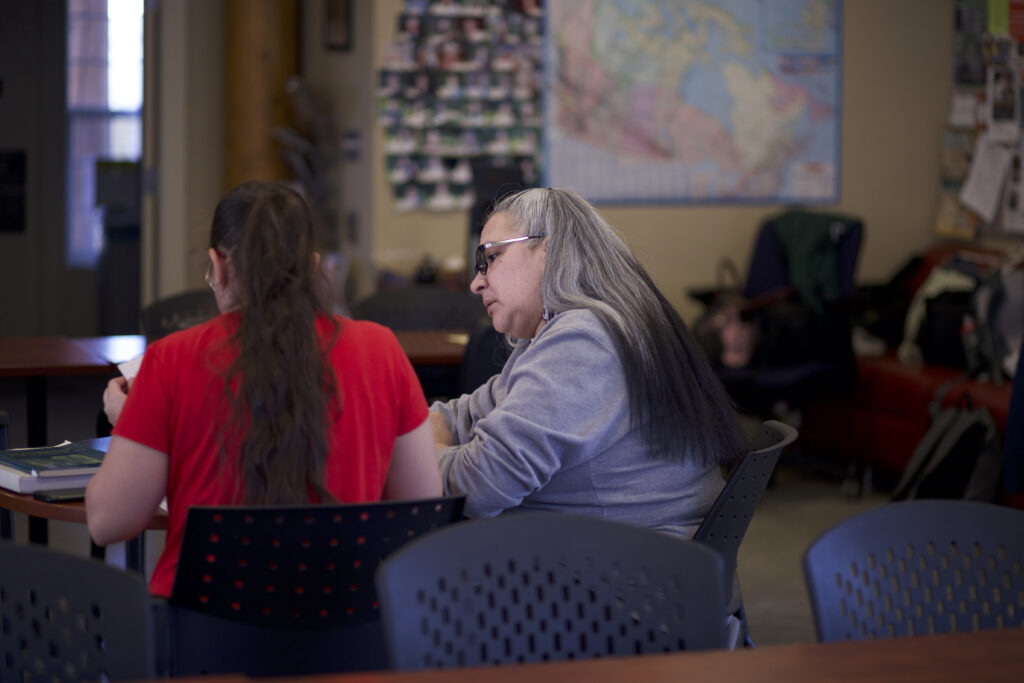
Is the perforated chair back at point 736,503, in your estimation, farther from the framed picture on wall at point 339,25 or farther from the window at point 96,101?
the window at point 96,101

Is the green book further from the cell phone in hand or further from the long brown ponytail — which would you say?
the long brown ponytail

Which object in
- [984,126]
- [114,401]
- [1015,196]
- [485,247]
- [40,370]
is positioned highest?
[984,126]

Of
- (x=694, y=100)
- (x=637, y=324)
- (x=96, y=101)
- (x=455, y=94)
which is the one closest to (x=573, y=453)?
(x=637, y=324)

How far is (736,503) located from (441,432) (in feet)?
2.23

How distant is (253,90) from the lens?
614 centimetres

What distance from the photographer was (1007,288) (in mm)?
4652

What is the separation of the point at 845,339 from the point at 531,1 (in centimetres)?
216

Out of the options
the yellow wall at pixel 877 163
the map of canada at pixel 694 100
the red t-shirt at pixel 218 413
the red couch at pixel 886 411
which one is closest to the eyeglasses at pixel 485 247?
the red t-shirt at pixel 218 413

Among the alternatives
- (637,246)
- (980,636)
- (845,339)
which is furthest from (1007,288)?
(980,636)

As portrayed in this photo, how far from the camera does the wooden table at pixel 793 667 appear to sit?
48.8 inches

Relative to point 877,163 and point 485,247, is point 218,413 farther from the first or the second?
point 877,163

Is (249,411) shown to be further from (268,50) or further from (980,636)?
(268,50)

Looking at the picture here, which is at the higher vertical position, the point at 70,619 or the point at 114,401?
the point at 114,401

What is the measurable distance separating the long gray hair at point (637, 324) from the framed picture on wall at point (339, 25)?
4051mm
